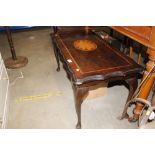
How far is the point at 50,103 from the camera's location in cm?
206

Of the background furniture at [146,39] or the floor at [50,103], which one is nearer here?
the background furniture at [146,39]

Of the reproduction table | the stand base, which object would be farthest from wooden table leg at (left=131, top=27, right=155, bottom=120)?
the stand base

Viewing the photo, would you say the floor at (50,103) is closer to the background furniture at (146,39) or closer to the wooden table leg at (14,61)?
the wooden table leg at (14,61)

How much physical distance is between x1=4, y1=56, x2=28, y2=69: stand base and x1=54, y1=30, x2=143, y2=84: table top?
0.98 metres

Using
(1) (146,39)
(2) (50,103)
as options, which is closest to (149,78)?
(1) (146,39)

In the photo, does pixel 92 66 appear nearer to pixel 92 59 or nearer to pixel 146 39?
pixel 92 59

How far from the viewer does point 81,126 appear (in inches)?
69.1

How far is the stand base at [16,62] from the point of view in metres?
2.79

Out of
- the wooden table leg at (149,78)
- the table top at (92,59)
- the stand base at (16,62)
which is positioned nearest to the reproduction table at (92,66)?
the table top at (92,59)

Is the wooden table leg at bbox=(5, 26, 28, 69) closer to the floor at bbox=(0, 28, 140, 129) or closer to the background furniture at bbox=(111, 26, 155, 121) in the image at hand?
the floor at bbox=(0, 28, 140, 129)

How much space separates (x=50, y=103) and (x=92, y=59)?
0.77m
